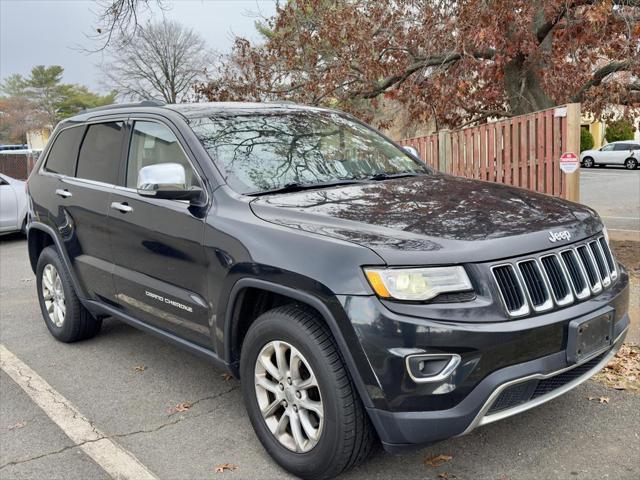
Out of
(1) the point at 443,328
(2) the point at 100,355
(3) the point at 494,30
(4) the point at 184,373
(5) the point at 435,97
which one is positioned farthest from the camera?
(5) the point at 435,97

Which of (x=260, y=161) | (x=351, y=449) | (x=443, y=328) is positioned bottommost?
(x=351, y=449)

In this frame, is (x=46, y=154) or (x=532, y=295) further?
(x=46, y=154)

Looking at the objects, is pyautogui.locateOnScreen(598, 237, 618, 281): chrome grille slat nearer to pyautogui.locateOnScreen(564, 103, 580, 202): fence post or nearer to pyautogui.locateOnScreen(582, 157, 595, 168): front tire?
pyautogui.locateOnScreen(564, 103, 580, 202): fence post

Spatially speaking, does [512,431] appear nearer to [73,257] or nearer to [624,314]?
[624,314]

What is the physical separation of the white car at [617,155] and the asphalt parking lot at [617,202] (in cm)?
775

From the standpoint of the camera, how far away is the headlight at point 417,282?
2.60 meters

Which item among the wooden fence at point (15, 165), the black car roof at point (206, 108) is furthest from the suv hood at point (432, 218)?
the wooden fence at point (15, 165)

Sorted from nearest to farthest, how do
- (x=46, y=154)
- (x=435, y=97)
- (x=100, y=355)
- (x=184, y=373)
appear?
(x=184, y=373) < (x=100, y=355) < (x=46, y=154) < (x=435, y=97)

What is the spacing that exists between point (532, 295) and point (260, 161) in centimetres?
173

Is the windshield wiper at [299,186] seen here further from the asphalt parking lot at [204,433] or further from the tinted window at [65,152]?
the tinted window at [65,152]

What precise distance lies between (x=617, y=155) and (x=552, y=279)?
31.4 m

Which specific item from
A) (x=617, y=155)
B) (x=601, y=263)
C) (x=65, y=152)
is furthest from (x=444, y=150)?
(x=617, y=155)

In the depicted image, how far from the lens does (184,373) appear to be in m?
4.53

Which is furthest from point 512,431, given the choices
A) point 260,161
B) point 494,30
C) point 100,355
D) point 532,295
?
point 494,30
